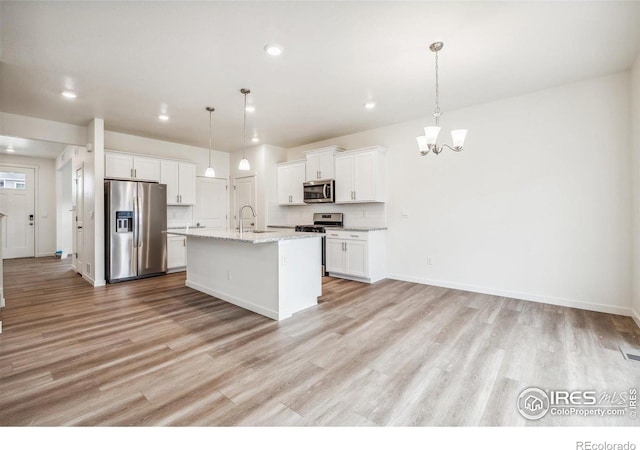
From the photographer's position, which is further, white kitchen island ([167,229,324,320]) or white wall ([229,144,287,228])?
white wall ([229,144,287,228])

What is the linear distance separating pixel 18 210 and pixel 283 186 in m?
7.23

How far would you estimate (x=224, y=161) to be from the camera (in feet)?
23.7

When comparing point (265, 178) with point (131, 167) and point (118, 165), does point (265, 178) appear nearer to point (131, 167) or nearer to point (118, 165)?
point (131, 167)

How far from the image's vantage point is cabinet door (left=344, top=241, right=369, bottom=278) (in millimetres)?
4863

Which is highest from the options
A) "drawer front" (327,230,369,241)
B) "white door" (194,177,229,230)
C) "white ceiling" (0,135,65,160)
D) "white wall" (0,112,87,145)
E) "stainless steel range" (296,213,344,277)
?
"white ceiling" (0,135,65,160)

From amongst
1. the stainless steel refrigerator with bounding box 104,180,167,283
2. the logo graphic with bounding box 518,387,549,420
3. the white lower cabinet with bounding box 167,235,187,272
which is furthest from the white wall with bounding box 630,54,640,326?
the stainless steel refrigerator with bounding box 104,180,167,283

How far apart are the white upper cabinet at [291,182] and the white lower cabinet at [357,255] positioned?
1.30 meters

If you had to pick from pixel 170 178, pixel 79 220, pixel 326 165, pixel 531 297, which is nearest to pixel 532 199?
pixel 531 297

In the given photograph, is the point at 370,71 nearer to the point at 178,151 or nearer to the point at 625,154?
the point at 625,154

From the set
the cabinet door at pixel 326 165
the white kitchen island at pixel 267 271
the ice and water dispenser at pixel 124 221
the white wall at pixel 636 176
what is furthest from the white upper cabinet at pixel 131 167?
the white wall at pixel 636 176

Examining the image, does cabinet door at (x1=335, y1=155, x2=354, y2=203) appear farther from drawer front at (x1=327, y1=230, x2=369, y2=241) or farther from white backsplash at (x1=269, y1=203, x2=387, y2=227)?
drawer front at (x1=327, y1=230, x2=369, y2=241)

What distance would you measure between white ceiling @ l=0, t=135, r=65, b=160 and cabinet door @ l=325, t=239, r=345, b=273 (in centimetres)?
592
